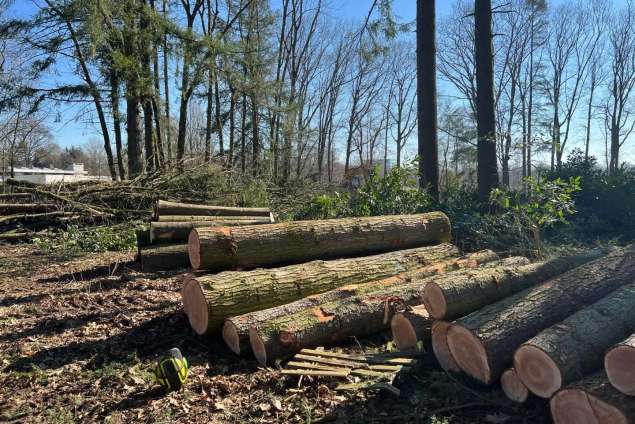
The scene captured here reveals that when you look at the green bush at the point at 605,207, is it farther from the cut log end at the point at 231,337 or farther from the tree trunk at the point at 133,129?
the tree trunk at the point at 133,129

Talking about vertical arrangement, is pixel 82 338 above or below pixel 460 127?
below

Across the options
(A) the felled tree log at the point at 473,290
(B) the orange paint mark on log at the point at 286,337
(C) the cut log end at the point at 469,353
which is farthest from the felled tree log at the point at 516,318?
(B) the orange paint mark on log at the point at 286,337

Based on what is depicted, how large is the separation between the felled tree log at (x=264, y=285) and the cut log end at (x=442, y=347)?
161 centimetres

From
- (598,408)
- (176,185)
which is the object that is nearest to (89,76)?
(176,185)

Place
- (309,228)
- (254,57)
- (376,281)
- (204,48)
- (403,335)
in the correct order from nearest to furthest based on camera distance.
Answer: (403,335) < (376,281) < (309,228) < (204,48) < (254,57)

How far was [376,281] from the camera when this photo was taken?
17.1 feet

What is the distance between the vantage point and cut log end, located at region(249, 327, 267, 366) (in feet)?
12.7

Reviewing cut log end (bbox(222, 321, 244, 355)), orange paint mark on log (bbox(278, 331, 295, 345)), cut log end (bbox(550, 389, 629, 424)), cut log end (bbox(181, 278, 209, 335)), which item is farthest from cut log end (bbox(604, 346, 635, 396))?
cut log end (bbox(181, 278, 209, 335))

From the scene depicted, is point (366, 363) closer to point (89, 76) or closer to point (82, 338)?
point (82, 338)

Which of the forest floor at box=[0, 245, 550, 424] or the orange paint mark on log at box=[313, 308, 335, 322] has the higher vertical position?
the orange paint mark on log at box=[313, 308, 335, 322]

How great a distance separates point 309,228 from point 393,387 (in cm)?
259

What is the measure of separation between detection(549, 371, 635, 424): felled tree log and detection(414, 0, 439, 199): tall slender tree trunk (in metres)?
7.41

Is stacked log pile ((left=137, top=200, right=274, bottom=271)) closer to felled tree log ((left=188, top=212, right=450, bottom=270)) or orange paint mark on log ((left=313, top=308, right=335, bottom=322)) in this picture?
felled tree log ((left=188, top=212, right=450, bottom=270))

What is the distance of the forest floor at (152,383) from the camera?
3096mm
